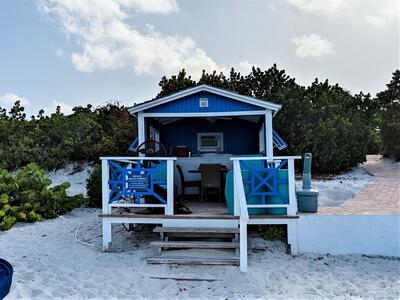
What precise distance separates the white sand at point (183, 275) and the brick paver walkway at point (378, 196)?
1005 millimetres

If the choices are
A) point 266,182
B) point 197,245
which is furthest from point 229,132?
point 197,245

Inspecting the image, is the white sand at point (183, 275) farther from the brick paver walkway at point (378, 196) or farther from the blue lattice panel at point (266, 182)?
the brick paver walkway at point (378, 196)

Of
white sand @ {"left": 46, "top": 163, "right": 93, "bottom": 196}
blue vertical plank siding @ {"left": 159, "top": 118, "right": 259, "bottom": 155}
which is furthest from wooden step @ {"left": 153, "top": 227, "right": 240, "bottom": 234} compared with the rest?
white sand @ {"left": 46, "top": 163, "right": 93, "bottom": 196}

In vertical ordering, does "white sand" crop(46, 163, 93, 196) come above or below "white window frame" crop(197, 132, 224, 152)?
below

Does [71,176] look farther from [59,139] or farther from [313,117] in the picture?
[313,117]

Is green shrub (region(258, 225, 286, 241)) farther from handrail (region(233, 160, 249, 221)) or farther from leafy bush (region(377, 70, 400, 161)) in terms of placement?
leafy bush (region(377, 70, 400, 161))

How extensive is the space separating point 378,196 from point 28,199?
8.54 m

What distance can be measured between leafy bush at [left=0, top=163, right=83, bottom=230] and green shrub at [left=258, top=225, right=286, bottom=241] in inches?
207

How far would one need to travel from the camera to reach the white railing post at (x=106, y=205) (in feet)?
20.3

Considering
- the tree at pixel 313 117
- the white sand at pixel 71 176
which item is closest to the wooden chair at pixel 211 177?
the tree at pixel 313 117

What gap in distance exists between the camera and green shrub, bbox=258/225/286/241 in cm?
639

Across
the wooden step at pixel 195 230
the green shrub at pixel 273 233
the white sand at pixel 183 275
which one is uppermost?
the wooden step at pixel 195 230

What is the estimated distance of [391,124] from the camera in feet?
51.1

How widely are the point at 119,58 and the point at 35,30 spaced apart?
259 centimetres
